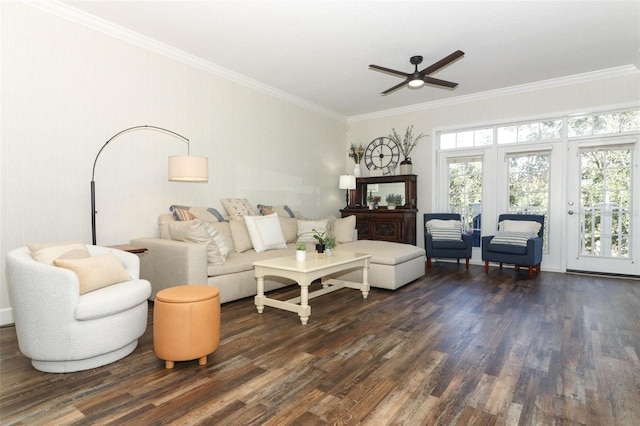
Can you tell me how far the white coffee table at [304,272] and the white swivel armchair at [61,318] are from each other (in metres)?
1.29

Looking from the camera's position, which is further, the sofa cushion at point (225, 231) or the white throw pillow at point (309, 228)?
the white throw pillow at point (309, 228)

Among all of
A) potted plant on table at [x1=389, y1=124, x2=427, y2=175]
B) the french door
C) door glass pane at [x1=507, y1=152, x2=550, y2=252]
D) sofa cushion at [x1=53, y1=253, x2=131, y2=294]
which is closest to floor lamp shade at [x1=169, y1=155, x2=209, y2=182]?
sofa cushion at [x1=53, y1=253, x2=131, y2=294]

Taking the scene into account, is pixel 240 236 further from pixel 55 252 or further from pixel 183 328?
pixel 183 328

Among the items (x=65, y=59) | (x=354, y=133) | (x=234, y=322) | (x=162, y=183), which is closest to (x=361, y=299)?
(x=234, y=322)

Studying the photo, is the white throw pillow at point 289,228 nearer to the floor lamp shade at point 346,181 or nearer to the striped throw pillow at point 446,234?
the floor lamp shade at point 346,181

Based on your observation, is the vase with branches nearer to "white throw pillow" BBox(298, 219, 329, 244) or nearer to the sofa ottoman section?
"white throw pillow" BBox(298, 219, 329, 244)

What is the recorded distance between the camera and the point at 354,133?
24.2ft

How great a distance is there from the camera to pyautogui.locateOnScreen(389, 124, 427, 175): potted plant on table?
21.3 ft

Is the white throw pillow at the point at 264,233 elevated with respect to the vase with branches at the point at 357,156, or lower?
lower

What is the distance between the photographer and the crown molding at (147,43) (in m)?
3.26

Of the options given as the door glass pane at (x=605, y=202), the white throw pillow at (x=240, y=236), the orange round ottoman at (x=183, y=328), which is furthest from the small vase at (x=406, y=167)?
the orange round ottoman at (x=183, y=328)

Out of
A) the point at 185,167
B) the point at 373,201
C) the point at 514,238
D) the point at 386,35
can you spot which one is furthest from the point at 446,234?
the point at 185,167

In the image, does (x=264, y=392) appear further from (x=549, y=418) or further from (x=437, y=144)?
(x=437, y=144)

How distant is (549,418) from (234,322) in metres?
2.30
